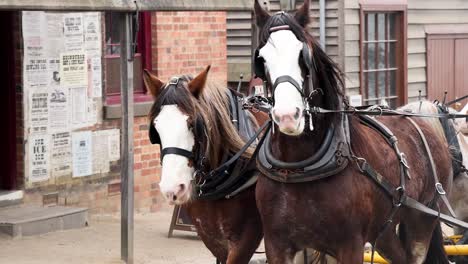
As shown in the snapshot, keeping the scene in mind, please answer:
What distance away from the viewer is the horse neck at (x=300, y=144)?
A: 651cm

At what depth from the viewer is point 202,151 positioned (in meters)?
7.21

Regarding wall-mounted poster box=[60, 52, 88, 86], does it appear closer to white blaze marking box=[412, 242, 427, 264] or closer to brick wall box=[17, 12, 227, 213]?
brick wall box=[17, 12, 227, 213]

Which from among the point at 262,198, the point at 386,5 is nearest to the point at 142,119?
the point at 386,5

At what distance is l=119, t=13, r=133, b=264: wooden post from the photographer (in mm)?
10422

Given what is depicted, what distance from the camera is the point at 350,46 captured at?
16000 millimetres

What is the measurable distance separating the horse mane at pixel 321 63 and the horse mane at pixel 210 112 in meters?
0.85

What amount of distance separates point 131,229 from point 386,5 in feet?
24.8

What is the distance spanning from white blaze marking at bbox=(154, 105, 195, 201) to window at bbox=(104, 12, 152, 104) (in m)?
6.13

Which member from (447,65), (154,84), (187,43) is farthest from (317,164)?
(447,65)

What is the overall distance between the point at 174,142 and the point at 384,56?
10633 millimetres

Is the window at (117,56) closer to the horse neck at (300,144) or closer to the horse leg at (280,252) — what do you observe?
the horse neck at (300,144)

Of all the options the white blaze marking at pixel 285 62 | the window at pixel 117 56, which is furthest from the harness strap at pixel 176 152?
the window at pixel 117 56

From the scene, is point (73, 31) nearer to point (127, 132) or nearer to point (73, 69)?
point (73, 69)

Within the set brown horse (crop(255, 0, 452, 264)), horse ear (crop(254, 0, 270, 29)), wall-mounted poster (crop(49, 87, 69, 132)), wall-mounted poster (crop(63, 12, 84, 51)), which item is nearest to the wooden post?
wall-mounted poster (crop(49, 87, 69, 132))
